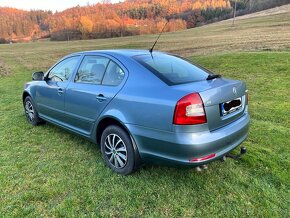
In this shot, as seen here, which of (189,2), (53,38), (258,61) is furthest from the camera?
(189,2)

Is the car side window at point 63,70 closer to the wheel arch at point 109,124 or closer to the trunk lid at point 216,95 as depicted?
the wheel arch at point 109,124

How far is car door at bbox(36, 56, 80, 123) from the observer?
4613 millimetres

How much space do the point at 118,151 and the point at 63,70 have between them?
1.99 meters

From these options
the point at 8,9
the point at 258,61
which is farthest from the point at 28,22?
the point at 258,61

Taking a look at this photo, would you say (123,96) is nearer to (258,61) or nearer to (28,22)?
(258,61)

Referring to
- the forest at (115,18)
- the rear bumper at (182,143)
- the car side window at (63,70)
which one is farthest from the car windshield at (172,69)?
the forest at (115,18)

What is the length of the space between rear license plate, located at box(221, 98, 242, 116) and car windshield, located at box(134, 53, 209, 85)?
49cm

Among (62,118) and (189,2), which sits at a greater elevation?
(189,2)

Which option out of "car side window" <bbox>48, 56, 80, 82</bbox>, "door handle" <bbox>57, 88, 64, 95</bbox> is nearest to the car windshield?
"car side window" <bbox>48, 56, 80, 82</bbox>

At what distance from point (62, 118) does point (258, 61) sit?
30.3 ft

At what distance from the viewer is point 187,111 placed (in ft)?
9.63

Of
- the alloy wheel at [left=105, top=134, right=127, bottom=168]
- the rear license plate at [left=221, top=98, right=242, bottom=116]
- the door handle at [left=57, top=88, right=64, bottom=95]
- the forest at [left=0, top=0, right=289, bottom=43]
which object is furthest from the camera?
the forest at [left=0, top=0, right=289, bottom=43]

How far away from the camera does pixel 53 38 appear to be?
8106 centimetres

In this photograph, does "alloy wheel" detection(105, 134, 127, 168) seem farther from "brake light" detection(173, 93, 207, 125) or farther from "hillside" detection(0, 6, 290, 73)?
"hillside" detection(0, 6, 290, 73)
